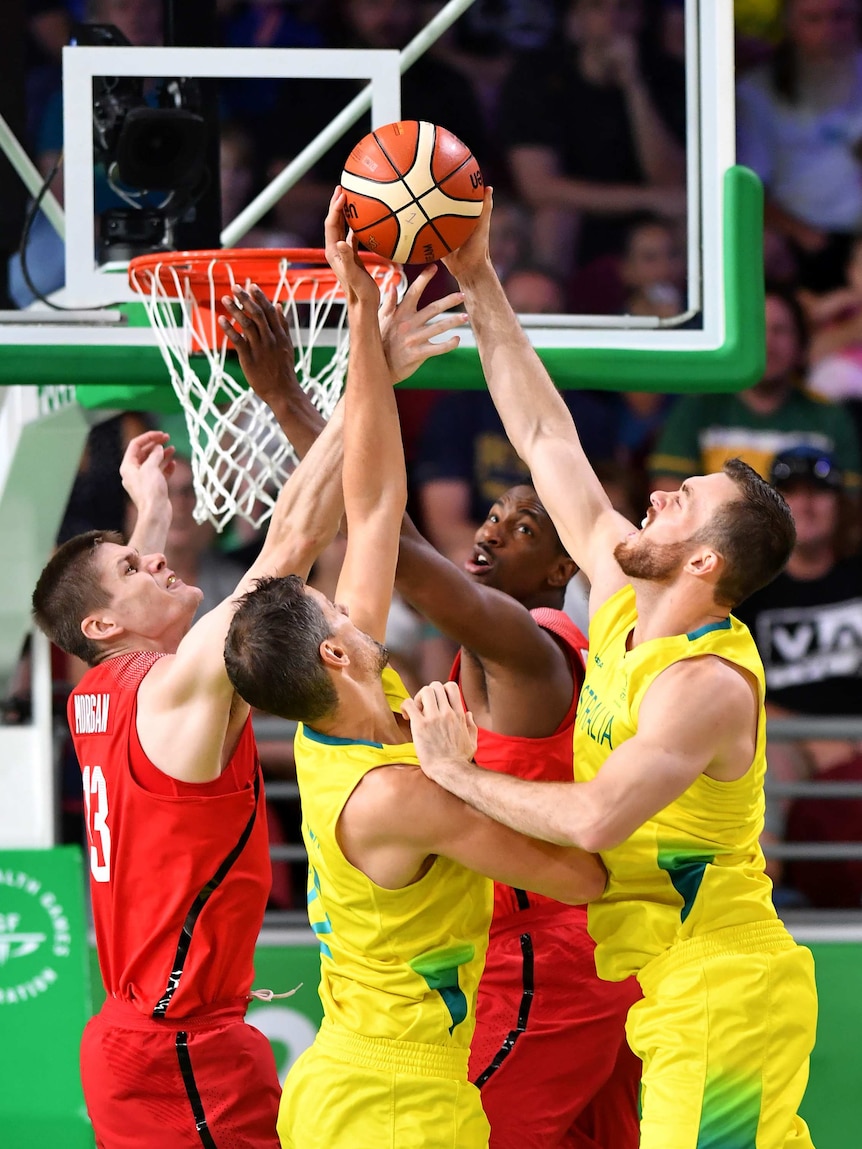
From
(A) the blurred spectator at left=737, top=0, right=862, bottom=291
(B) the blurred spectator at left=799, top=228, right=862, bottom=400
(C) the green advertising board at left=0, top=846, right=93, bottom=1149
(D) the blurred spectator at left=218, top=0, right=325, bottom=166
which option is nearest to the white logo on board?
(C) the green advertising board at left=0, top=846, right=93, bottom=1149

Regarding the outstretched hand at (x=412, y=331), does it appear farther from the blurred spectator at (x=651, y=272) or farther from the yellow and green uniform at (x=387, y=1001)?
the blurred spectator at (x=651, y=272)

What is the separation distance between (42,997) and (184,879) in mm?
2398

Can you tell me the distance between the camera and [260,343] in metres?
4.23

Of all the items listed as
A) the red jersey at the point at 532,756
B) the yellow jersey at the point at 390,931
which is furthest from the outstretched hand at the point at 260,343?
the yellow jersey at the point at 390,931

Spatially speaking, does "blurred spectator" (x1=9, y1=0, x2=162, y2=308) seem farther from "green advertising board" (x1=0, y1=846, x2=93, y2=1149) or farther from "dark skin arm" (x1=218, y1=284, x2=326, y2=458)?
"dark skin arm" (x1=218, y1=284, x2=326, y2=458)

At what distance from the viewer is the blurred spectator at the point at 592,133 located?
7.65 meters

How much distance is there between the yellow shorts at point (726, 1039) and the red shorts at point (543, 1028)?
72cm

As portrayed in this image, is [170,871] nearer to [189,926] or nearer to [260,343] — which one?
[189,926]

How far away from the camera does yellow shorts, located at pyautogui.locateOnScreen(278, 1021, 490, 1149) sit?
3.36 metres

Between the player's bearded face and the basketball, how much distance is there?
2.93 ft

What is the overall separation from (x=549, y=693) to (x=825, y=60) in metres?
4.61

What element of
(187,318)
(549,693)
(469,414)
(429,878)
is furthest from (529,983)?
(469,414)

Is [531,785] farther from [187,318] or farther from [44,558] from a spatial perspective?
[44,558]

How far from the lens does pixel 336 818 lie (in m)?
3.39
